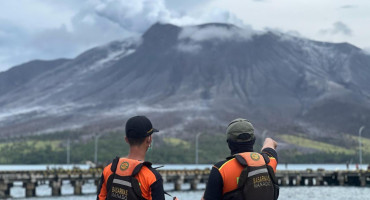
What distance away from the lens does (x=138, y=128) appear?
8914mm

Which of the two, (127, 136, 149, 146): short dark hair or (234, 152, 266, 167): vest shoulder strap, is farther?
(127, 136, 149, 146): short dark hair

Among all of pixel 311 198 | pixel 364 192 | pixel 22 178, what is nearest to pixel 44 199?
pixel 22 178

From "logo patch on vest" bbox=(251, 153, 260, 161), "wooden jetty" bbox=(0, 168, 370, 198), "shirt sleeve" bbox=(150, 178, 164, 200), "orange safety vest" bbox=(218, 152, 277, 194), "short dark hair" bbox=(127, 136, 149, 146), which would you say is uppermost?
"short dark hair" bbox=(127, 136, 149, 146)

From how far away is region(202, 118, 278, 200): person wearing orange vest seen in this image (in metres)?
8.48

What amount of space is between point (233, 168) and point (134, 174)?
118 cm

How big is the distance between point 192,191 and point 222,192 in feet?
347

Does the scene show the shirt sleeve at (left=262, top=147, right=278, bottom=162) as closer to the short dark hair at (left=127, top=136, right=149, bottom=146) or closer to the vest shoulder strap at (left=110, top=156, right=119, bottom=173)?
the short dark hair at (left=127, top=136, right=149, bottom=146)

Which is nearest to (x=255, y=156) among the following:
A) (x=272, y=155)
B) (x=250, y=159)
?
(x=250, y=159)

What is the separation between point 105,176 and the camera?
356 inches

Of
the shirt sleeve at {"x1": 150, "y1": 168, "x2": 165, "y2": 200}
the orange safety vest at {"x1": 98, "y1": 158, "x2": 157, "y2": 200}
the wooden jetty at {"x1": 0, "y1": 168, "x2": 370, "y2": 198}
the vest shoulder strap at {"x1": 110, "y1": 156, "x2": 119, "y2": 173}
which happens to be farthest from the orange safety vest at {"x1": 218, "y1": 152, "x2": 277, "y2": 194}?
the wooden jetty at {"x1": 0, "y1": 168, "x2": 370, "y2": 198}

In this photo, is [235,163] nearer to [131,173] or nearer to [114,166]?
[131,173]

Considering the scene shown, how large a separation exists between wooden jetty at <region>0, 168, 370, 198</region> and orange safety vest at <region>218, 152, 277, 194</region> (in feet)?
285

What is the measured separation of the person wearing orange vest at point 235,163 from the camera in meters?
8.48

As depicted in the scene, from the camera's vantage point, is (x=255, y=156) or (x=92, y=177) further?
(x=92, y=177)
